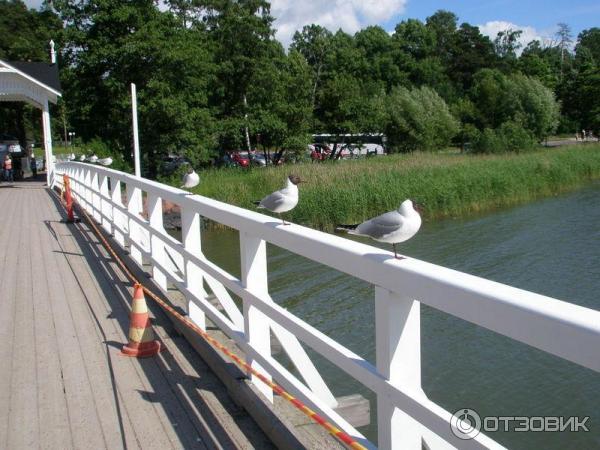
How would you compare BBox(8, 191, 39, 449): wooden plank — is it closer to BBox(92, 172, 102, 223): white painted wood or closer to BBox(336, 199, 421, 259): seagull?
BBox(336, 199, 421, 259): seagull

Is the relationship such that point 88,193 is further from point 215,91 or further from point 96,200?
point 215,91

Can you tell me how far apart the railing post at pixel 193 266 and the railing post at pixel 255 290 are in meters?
1.12

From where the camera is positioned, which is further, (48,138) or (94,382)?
(48,138)

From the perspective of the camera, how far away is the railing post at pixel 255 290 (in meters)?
3.64

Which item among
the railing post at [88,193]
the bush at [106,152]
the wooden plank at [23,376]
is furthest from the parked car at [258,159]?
the wooden plank at [23,376]

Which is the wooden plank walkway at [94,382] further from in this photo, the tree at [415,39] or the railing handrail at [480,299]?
the tree at [415,39]

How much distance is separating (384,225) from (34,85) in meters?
20.9

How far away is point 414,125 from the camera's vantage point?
43.7m

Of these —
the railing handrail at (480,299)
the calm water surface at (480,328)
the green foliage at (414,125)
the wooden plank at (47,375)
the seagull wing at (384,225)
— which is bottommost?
the calm water surface at (480,328)

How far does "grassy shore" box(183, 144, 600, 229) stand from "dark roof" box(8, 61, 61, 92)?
6.16 meters

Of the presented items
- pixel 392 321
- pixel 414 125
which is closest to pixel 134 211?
pixel 392 321

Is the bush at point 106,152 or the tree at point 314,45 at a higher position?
the tree at point 314,45

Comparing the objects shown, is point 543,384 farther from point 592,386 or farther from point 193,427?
point 193,427

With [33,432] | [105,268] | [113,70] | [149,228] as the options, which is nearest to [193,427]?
[33,432]
